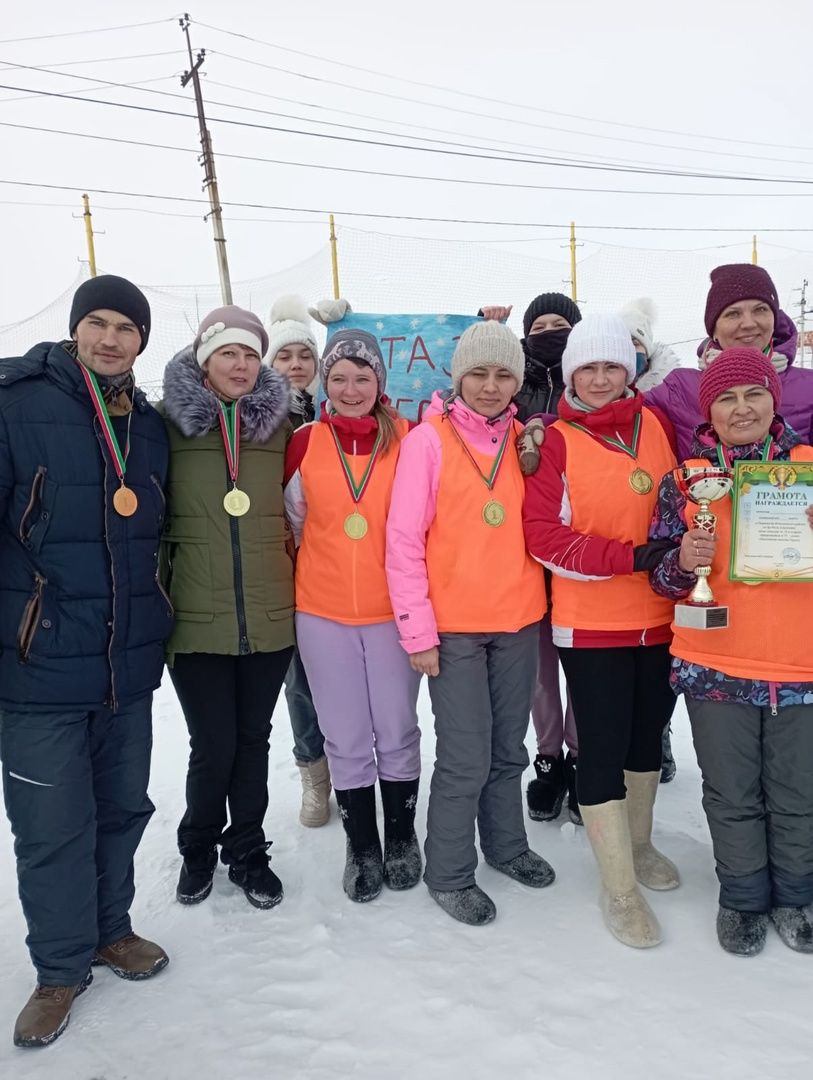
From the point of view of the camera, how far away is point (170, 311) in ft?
40.9

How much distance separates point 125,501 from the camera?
90.5 inches

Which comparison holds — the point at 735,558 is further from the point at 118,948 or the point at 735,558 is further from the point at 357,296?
the point at 357,296

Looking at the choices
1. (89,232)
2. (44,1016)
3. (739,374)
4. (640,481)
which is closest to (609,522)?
(640,481)

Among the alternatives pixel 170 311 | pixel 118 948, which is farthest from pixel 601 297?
pixel 118 948

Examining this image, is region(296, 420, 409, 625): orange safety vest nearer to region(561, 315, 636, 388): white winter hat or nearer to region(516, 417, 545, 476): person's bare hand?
region(516, 417, 545, 476): person's bare hand

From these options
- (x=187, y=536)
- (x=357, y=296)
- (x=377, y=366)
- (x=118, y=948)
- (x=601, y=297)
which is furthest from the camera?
(x=601, y=297)

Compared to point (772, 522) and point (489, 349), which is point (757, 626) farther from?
point (489, 349)

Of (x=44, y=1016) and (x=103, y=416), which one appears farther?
(x=103, y=416)

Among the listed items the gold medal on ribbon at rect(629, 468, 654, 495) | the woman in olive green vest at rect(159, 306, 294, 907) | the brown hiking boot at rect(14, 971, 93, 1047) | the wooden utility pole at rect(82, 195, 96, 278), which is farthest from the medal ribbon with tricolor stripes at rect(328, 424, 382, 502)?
the wooden utility pole at rect(82, 195, 96, 278)

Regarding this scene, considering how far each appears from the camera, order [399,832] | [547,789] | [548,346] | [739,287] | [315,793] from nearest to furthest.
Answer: [739,287] < [399,832] < [548,346] < [547,789] < [315,793]

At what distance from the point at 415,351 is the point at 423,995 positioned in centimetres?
288

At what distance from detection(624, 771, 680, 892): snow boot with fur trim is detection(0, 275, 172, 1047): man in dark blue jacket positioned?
5.76 ft

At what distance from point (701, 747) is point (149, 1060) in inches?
75.4

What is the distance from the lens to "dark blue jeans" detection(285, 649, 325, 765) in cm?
354
